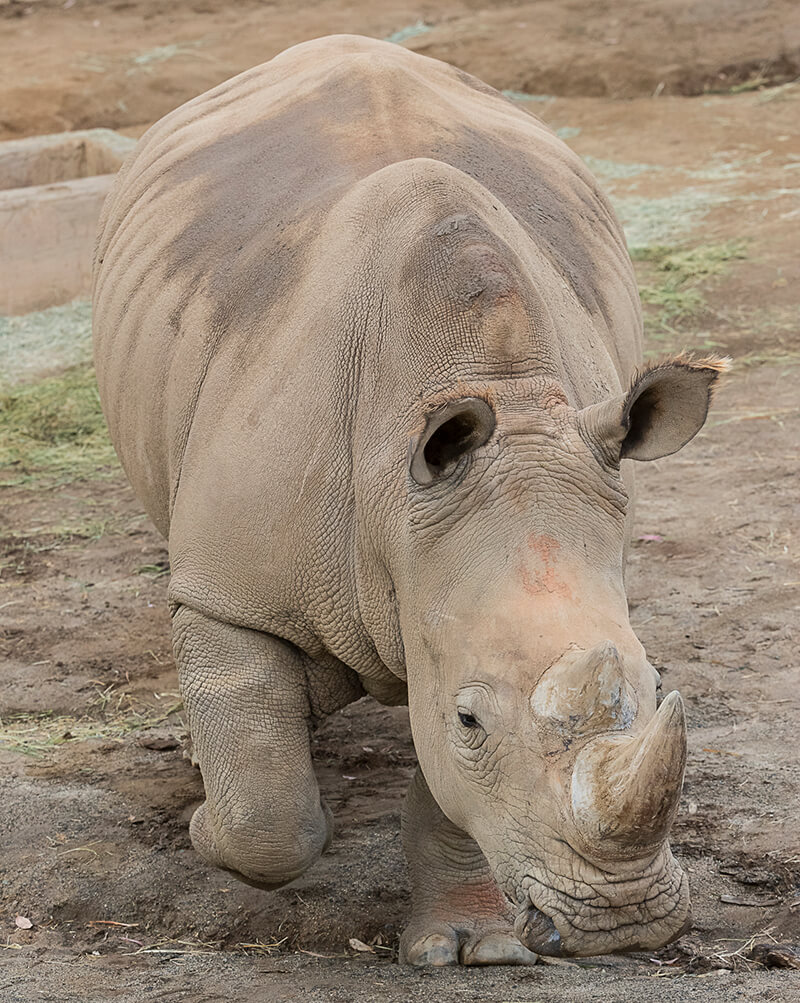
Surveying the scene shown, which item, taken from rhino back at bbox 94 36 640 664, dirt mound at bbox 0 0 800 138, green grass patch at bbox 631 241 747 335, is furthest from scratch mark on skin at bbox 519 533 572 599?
dirt mound at bbox 0 0 800 138

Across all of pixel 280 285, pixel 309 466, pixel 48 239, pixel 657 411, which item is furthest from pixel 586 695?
pixel 48 239

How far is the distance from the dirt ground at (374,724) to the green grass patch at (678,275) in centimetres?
2

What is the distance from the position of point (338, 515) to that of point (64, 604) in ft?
9.17

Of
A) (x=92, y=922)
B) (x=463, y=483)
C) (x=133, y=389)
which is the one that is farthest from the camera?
(x=133, y=389)

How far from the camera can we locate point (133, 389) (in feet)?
13.6

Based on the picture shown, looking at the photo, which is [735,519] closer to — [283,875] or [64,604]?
[64,604]

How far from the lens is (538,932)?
101 inches

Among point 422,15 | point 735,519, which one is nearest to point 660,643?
point 735,519

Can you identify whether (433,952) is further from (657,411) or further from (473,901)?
(657,411)

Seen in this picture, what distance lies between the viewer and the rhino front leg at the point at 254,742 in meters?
3.44

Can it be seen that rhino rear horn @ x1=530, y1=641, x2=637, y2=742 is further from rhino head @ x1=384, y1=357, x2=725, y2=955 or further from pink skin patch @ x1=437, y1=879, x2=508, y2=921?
pink skin patch @ x1=437, y1=879, x2=508, y2=921

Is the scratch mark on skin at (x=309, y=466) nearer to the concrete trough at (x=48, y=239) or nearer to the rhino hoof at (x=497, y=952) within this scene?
the rhino hoof at (x=497, y=952)

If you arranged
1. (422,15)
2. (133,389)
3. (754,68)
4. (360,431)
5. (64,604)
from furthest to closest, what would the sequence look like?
1. (422,15)
2. (754,68)
3. (64,604)
4. (133,389)
5. (360,431)

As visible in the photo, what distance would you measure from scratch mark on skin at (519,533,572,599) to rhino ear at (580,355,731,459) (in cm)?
27
